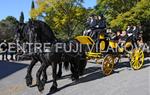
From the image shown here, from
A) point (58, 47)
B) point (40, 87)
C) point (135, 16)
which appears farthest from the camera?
point (135, 16)

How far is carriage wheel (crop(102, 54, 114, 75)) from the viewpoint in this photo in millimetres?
14188

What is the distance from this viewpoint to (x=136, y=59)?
1496 cm

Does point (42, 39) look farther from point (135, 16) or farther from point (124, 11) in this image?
point (124, 11)

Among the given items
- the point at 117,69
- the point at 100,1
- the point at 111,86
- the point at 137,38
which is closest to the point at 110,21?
the point at 100,1

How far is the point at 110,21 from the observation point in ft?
129

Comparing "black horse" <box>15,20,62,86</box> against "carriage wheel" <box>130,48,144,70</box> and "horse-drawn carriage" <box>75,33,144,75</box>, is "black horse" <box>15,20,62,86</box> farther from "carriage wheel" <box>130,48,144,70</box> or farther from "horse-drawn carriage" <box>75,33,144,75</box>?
"carriage wheel" <box>130,48,144,70</box>

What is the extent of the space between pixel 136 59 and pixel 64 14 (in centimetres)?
3165

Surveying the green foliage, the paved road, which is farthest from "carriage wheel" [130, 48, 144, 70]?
the green foliage

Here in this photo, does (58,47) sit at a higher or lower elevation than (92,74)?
higher

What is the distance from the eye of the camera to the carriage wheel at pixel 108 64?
1419cm

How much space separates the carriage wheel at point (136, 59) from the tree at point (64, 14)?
30.0 m

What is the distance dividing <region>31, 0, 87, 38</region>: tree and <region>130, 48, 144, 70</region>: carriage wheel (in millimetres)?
30031

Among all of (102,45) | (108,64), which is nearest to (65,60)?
(108,64)

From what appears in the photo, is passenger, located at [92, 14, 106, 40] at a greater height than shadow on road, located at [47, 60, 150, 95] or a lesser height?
greater
